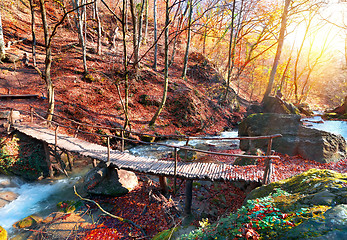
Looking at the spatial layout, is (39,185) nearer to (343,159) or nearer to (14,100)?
(14,100)

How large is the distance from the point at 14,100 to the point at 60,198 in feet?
31.6

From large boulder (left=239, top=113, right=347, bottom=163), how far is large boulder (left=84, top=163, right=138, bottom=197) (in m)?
7.07

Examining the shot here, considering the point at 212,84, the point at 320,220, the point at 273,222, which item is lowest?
the point at 273,222

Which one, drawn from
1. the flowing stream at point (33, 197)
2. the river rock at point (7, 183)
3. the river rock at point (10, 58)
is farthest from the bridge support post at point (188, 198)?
the river rock at point (10, 58)

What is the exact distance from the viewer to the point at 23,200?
7.91m

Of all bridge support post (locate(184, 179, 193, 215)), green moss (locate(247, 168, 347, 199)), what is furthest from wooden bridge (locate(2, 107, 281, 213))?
green moss (locate(247, 168, 347, 199))

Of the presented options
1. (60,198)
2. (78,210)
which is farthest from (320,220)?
(60,198)

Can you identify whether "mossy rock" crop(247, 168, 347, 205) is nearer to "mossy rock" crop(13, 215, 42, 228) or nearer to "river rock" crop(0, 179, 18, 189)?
"mossy rock" crop(13, 215, 42, 228)

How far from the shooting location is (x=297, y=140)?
27.5 feet

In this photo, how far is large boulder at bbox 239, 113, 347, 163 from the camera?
7.57 meters

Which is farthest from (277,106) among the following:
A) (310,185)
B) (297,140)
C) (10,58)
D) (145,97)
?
(10,58)

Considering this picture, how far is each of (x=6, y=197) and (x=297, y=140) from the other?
1387 centimetres

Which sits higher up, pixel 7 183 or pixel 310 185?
pixel 310 185

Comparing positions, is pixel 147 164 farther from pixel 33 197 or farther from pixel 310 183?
pixel 33 197
